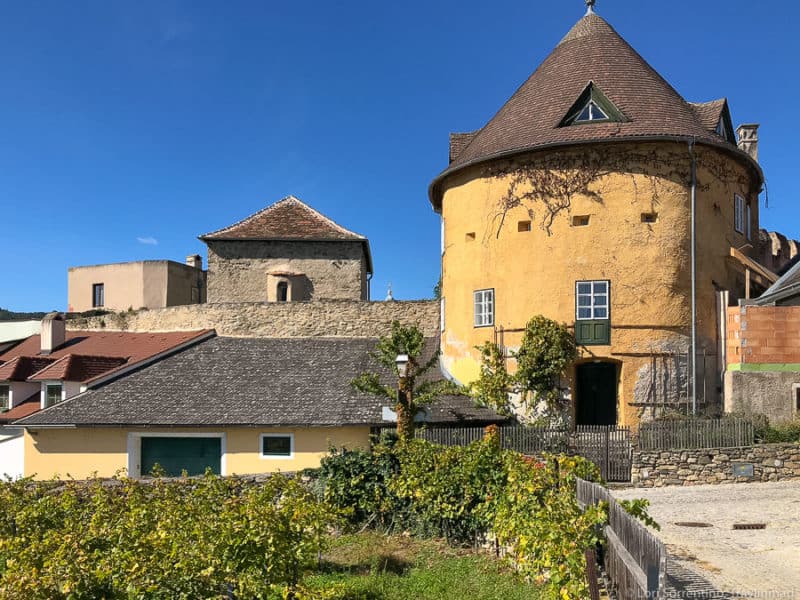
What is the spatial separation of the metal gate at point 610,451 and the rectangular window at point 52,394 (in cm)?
1761

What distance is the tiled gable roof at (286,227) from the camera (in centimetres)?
3188

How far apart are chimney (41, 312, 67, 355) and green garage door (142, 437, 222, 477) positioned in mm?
12241

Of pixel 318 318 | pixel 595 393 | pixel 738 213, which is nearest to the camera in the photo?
pixel 595 393

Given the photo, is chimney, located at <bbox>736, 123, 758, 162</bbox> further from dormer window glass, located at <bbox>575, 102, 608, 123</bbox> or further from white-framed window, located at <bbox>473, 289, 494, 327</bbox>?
white-framed window, located at <bbox>473, 289, 494, 327</bbox>

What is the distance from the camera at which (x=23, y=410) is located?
2414 cm

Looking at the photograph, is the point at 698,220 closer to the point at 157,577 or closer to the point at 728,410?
the point at 728,410

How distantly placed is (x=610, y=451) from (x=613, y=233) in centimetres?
673

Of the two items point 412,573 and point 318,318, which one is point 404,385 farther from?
point 318,318

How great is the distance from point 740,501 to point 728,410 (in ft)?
19.2

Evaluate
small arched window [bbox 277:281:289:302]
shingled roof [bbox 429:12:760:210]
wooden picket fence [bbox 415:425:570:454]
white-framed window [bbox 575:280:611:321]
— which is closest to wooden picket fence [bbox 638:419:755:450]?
wooden picket fence [bbox 415:425:570:454]

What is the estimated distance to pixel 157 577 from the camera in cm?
633

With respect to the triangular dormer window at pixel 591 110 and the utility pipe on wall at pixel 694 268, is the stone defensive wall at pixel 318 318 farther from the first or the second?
the utility pipe on wall at pixel 694 268

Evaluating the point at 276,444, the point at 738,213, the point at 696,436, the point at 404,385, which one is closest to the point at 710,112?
the point at 738,213

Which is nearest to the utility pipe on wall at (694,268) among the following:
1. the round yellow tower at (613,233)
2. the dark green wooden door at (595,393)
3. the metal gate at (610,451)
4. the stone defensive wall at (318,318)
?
the round yellow tower at (613,233)
